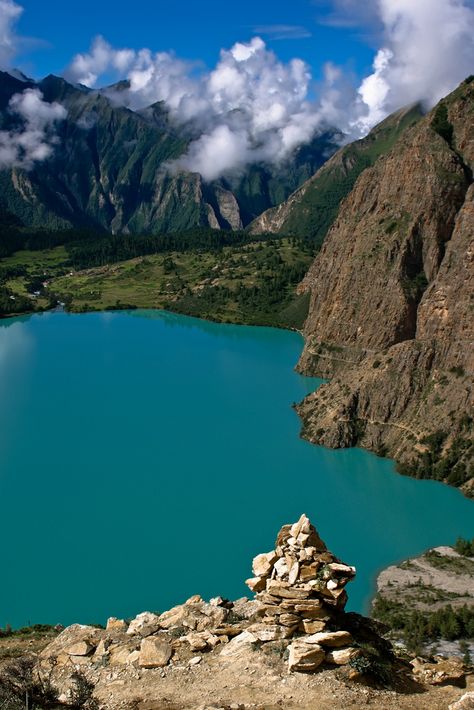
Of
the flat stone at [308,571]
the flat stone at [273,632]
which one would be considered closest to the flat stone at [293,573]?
the flat stone at [308,571]

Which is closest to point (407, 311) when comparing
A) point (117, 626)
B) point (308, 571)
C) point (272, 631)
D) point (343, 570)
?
point (117, 626)

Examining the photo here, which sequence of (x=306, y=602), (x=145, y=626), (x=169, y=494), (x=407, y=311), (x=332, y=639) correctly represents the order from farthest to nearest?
(x=407, y=311) < (x=169, y=494) < (x=145, y=626) < (x=306, y=602) < (x=332, y=639)

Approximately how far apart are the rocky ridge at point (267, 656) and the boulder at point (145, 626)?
5 cm

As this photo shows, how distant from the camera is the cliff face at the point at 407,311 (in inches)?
2554

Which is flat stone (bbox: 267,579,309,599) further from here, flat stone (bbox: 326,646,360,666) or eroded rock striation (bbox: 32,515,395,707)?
flat stone (bbox: 326,646,360,666)

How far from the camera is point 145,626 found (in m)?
23.5

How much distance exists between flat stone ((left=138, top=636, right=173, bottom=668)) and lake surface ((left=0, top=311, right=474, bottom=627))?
21.8 m

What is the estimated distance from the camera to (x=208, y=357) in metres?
113

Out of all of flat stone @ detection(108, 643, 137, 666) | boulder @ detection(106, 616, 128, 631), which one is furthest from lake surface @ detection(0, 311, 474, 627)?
flat stone @ detection(108, 643, 137, 666)

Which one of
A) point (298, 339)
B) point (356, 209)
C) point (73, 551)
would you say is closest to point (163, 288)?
point (298, 339)

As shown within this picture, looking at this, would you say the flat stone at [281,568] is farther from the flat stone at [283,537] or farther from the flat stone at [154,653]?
the flat stone at [154,653]

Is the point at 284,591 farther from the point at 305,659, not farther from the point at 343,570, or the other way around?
the point at 305,659

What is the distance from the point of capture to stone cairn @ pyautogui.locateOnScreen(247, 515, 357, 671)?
19750 mm

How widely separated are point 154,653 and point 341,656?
17.8 ft
